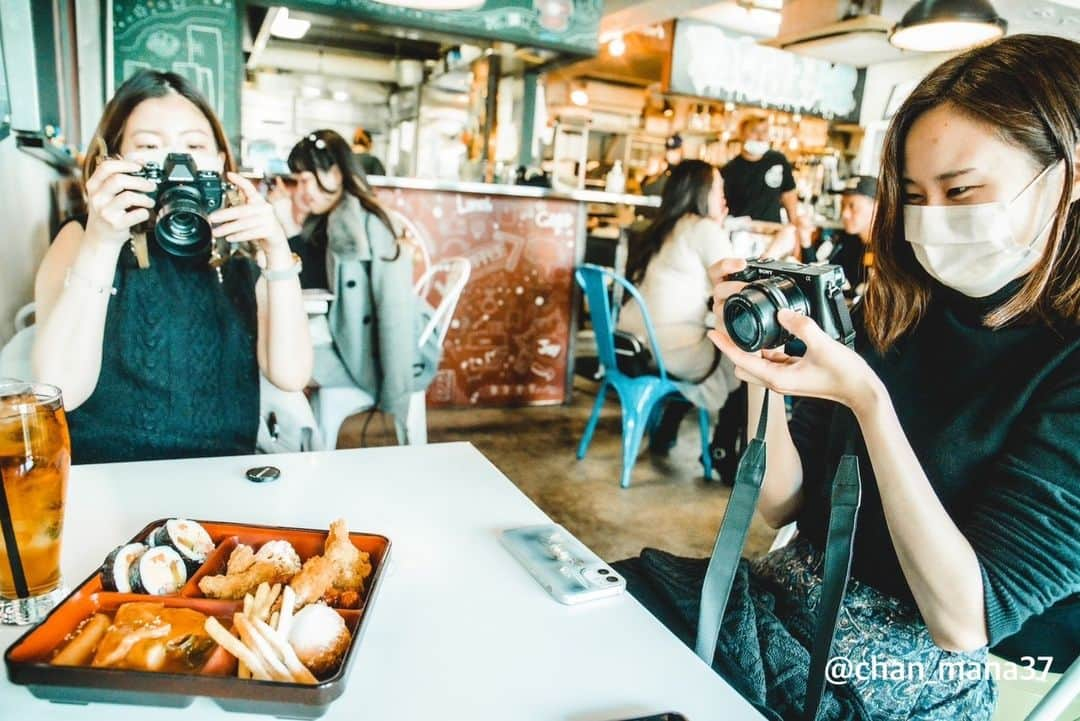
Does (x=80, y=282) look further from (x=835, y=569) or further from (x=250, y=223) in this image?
(x=835, y=569)

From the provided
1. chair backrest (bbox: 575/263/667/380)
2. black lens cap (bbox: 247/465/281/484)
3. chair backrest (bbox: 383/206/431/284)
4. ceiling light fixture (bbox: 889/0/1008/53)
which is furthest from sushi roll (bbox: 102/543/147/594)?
ceiling light fixture (bbox: 889/0/1008/53)

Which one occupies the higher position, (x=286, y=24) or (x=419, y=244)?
(x=286, y=24)

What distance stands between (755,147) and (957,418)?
14.1 ft

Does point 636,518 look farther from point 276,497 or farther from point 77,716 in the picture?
point 77,716

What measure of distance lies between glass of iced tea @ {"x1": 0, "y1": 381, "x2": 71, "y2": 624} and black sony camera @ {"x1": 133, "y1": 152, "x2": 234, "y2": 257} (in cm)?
54

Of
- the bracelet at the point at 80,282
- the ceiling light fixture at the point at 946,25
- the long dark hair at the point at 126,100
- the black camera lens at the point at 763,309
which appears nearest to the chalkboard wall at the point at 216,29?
the ceiling light fixture at the point at 946,25

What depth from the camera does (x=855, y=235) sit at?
4.31m

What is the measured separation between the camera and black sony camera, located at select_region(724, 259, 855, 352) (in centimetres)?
86

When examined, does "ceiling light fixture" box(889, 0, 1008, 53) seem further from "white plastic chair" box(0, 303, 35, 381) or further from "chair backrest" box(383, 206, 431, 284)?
"white plastic chair" box(0, 303, 35, 381)

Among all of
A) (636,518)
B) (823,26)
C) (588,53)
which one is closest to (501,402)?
(636,518)

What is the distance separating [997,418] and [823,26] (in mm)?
5781

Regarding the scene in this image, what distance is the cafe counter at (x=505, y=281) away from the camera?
3.93 metres

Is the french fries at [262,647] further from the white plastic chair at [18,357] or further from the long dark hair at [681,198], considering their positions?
the long dark hair at [681,198]

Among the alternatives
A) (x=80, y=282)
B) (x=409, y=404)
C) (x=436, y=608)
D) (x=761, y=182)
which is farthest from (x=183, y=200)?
(x=761, y=182)
